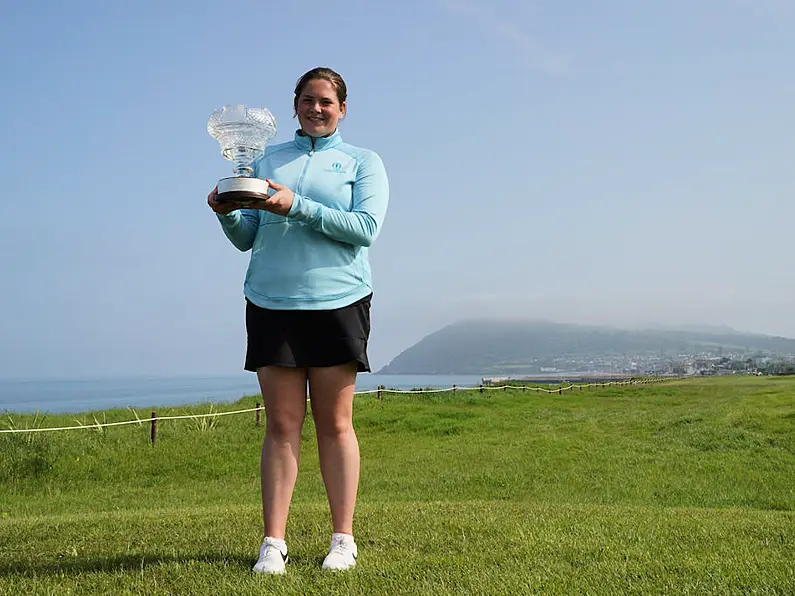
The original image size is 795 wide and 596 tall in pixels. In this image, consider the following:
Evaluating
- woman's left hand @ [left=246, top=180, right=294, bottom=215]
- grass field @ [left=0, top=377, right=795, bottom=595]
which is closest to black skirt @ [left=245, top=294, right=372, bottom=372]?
woman's left hand @ [left=246, top=180, right=294, bottom=215]

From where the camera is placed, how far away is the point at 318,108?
10.8 feet

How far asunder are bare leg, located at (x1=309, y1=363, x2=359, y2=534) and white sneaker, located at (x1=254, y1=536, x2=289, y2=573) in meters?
0.26

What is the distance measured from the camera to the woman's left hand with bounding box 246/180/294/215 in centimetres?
292

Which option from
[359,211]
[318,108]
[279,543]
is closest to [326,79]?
[318,108]

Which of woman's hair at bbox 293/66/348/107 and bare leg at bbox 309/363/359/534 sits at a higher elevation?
woman's hair at bbox 293/66/348/107

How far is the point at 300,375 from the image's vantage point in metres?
3.21

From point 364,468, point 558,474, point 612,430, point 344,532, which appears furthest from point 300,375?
point 612,430

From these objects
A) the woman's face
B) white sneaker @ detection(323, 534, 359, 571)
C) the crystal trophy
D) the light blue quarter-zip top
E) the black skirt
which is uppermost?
Answer: the woman's face

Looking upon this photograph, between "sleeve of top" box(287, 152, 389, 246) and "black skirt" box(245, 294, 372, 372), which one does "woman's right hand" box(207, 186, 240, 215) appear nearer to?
"sleeve of top" box(287, 152, 389, 246)

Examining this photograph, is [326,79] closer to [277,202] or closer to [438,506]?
[277,202]

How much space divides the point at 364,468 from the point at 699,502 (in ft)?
18.5

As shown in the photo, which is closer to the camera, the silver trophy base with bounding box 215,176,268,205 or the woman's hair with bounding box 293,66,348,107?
the silver trophy base with bounding box 215,176,268,205

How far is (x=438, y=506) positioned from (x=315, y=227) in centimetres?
303

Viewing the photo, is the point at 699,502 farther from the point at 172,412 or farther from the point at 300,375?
the point at 172,412
